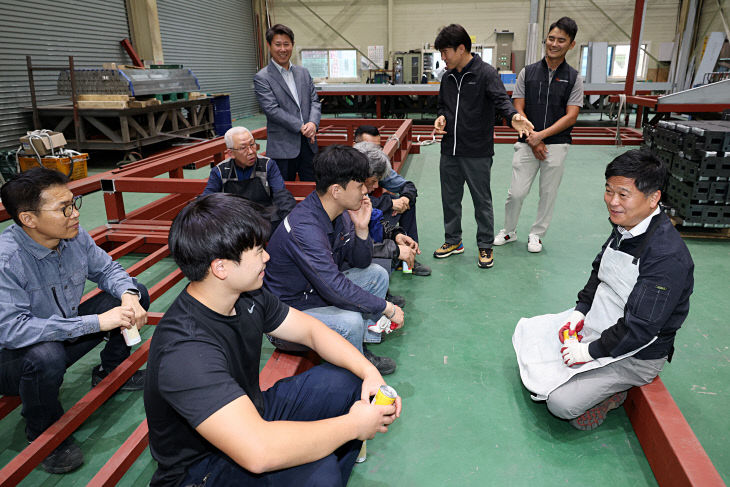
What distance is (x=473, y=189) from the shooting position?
3.93m

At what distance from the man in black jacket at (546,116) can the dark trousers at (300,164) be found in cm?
197

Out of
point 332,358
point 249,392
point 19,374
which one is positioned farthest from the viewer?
point 19,374

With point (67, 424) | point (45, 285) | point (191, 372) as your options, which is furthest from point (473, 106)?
point (67, 424)

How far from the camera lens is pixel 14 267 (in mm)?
1979

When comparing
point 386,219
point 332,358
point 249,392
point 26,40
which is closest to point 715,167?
point 386,219

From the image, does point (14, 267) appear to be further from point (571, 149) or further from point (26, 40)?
point (571, 149)

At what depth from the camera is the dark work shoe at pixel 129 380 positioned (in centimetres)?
251

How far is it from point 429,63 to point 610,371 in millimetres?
14236

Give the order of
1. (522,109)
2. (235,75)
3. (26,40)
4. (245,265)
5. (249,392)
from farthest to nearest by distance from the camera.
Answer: (235,75)
(26,40)
(522,109)
(249,392)
(245,265)

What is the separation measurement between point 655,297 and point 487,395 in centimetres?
95

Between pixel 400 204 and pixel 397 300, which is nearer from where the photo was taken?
pixel 397 300

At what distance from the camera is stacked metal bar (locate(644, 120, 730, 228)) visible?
169 inches

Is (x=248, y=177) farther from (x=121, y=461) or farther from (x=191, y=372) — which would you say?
(x=191, y=372)

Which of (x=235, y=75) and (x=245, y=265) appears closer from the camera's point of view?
(x=245, y=265)
